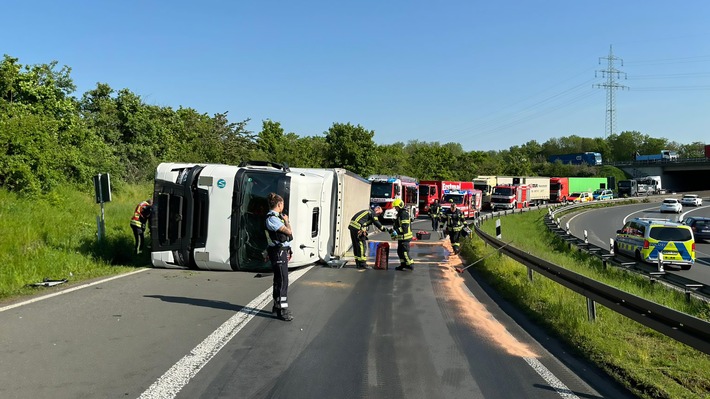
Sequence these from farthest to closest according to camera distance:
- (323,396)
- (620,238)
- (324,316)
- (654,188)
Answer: (654,188) → (620,238) → (324,316) → (323,396)

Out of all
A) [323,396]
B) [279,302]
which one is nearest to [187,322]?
[279,302]

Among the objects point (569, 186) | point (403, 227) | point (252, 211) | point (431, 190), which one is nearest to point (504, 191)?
point (431, 190)

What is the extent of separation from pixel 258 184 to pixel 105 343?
5589mm

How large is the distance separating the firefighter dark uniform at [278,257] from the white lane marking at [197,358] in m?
0.45

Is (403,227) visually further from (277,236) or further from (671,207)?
(671,207)

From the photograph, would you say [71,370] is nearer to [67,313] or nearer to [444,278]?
[67,313]

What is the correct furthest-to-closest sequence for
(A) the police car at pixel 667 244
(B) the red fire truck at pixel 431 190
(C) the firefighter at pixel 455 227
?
(B) the red fire truck at pixel 431 190 < (A) the police car at pixel 667 244 < (C) the firefighter at pixel 455 227

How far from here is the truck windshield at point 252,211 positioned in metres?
11.0

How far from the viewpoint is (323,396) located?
449 cm

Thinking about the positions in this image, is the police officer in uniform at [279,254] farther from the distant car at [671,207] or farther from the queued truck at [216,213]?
the distant car at [671,207]

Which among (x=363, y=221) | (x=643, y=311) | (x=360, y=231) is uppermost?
(x=363, y=221)

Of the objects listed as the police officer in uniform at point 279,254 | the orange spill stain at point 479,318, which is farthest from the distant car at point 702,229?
the police officer in uniform at point 279,254

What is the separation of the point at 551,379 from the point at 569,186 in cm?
Answer: 6757

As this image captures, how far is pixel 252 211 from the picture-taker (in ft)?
36.3
